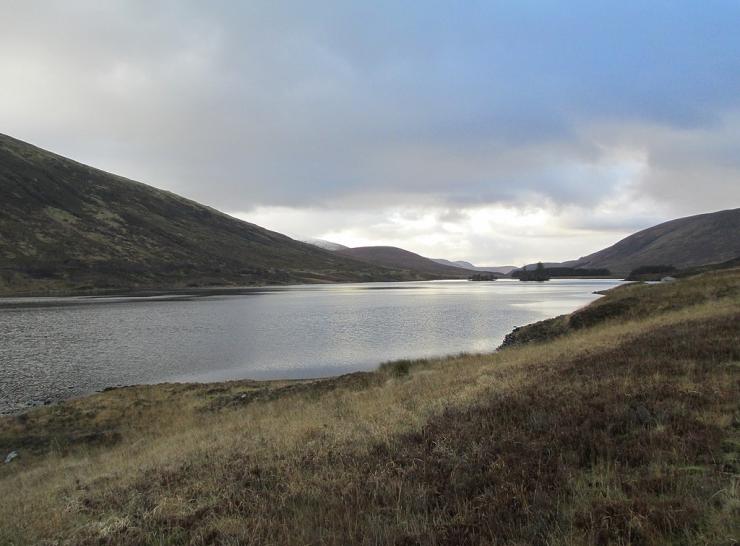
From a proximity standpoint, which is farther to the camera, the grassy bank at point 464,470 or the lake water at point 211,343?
the lake water at point 211,343

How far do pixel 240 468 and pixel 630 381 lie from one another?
31.2 ft

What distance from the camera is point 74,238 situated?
182 meters

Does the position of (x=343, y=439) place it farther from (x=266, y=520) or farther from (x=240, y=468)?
(x=266, y=520)

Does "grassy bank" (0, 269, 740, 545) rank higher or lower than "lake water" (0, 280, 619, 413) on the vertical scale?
higher

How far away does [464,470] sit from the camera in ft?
25.2

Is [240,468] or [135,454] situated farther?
[135,454]

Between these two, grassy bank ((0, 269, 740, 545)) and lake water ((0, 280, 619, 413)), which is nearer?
grassy bank ((0, 269, 740, 545))

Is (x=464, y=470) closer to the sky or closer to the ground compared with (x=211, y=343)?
closer to the sky

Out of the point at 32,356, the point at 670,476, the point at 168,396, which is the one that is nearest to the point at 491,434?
Result: the point at 670,476

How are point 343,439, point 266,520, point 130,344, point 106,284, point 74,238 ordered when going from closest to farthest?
1. point 266,520
2. point 343,439
3. point 130,344
4. point 106,284
5. point 74,238

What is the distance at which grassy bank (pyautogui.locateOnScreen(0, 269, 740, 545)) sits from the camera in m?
5.88

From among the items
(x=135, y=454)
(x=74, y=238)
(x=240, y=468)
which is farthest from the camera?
(x=74, y=238)

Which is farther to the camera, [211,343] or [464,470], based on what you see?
[211,343]

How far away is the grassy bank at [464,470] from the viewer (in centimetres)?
588
